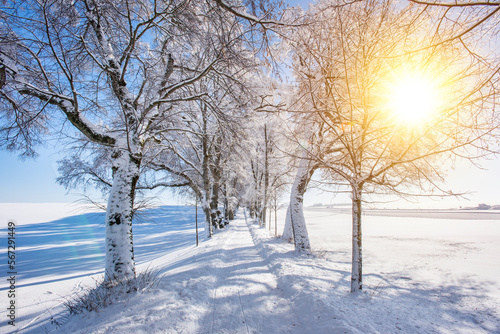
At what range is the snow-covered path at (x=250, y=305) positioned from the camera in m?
2.88

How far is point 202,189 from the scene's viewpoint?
13047 millimetres

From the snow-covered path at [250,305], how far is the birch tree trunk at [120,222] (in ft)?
6.97

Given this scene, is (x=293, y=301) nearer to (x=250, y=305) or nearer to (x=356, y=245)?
(x=250, y=305)

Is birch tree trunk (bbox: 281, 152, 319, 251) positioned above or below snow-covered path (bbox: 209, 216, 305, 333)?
above

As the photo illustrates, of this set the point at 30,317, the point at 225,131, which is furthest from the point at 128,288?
the point at 225,131

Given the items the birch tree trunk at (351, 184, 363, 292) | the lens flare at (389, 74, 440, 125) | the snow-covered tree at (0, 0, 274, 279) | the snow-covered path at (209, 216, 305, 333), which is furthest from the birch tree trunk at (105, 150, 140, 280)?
the lens flare at (389, 74, 440, 125)

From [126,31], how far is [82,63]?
1.55m

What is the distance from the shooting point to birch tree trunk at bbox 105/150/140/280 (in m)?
4.25

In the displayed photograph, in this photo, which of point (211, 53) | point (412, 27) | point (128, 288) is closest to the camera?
point (412, 27)

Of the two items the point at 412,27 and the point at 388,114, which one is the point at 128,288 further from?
the point at 412,27

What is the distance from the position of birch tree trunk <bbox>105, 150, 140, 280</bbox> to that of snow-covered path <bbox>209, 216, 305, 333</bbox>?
212 cm

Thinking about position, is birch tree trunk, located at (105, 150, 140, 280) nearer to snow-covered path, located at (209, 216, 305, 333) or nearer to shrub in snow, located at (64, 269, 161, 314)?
shrub in snow, located at (64, 269, 161, 314)

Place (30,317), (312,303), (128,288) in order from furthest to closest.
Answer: (30,317) → (128,288) → (312,303)

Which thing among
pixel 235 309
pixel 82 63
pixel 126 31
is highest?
pixel 126 31
